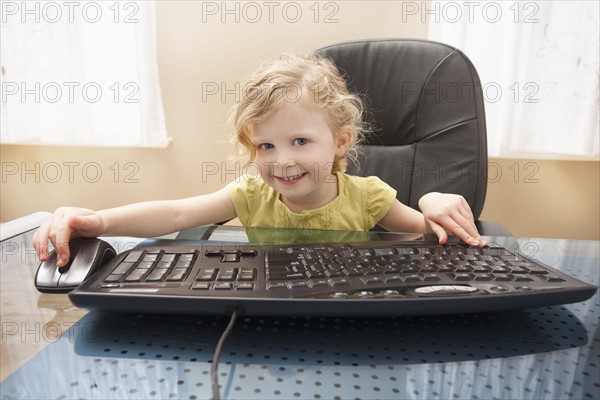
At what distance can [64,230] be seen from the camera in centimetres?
65

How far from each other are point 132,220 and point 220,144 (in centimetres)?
113

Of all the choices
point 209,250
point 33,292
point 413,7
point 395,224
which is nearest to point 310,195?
point 395,224

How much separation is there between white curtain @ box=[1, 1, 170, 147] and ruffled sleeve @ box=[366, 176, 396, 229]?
40.1 inches

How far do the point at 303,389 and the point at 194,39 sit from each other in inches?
66.0

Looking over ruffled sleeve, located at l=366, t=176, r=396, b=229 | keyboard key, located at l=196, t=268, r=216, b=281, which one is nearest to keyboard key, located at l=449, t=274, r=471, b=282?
keyboard key, located at l=196, t=268, r=216, b=281

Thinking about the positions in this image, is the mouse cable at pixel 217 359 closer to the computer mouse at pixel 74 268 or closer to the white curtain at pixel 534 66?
the computer mouse at pixel 74 268

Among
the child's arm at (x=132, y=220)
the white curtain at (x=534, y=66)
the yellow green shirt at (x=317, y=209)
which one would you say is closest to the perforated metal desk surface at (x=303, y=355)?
the child's arm at (x=132, y=220)

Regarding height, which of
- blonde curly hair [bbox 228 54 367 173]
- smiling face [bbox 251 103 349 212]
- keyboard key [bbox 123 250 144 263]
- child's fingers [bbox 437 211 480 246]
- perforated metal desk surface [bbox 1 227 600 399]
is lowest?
perforated metal desk surface [bbox 1 227 600 399]

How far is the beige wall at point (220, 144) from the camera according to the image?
1759 millimetres

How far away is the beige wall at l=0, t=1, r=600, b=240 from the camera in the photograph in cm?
176

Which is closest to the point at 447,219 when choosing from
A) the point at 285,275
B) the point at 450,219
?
the point at 450,219

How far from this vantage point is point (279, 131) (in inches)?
35.1

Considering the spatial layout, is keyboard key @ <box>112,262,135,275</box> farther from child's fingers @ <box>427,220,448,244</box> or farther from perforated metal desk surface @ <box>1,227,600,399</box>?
child's fingers @ <box>427,220,448,244</box>

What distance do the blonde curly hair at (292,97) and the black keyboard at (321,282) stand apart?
380mm
